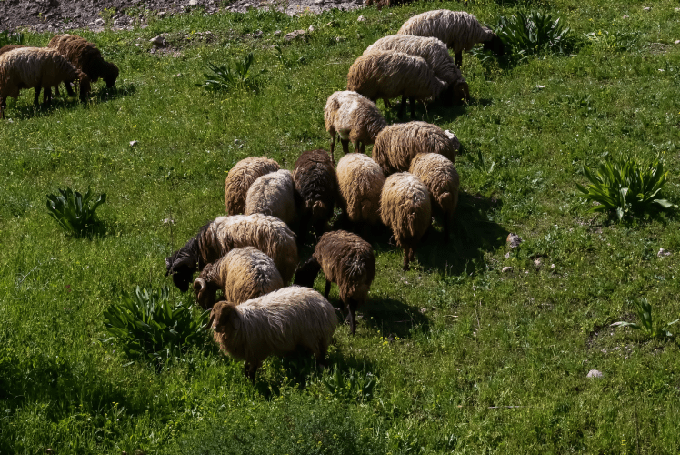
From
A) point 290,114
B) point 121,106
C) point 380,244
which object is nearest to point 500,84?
point 290,114

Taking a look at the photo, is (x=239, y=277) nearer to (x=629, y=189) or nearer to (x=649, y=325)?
(x=649, y=325)

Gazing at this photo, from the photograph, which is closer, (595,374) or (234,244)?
(595,374)

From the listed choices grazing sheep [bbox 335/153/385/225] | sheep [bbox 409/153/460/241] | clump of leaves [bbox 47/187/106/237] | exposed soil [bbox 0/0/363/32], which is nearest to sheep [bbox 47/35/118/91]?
exposed soil [bbox 0/0/363/32]

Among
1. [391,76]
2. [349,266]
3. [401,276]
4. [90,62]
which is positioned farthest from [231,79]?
[349,266]

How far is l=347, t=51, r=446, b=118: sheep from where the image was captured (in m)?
11.9

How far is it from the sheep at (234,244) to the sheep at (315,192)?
1.02 m

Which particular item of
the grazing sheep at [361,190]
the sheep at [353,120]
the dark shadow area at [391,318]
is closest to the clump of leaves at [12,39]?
the sheep at [353,120]

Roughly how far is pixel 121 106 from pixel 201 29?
4.62 metres

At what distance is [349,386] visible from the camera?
6211 millimetres

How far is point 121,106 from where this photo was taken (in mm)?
14219

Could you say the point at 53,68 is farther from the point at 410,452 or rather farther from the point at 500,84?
the point at 410,452

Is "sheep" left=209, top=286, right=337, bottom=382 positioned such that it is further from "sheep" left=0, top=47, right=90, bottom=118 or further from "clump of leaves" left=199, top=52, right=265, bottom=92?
"sheep" left=0, top=47, right=90, bottom=118

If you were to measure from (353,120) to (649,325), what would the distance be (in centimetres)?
550

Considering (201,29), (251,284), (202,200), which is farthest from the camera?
(201,29)
